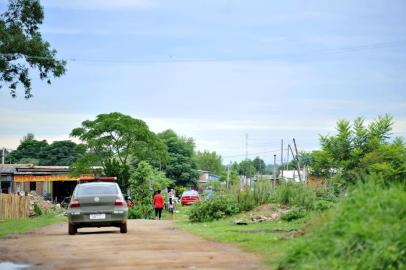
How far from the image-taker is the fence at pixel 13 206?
1597 inches

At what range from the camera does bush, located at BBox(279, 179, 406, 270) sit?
849 cm

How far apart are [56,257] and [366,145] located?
51713mm

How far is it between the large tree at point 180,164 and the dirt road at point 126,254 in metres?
85.4

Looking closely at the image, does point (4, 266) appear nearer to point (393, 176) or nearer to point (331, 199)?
point (393, 176)

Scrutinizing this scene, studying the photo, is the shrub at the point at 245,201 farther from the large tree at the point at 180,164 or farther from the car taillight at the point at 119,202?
the large tree at the point at 180,164

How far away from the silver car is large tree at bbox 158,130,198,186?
81.3m

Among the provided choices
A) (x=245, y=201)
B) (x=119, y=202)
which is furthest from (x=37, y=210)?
(x=119, y=202)

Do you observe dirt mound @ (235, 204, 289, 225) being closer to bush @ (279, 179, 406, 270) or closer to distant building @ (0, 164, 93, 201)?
bush @ (279, 179, 406, 270)

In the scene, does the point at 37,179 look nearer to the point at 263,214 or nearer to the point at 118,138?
the point at 118,138

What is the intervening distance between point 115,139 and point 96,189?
160 ft

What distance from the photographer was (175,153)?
105688mm

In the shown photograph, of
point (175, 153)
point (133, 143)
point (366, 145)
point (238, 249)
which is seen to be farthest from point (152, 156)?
point (238, 249)

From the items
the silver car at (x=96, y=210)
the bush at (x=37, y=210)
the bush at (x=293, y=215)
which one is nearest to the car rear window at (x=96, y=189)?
the silver car at (x=96, y=210)

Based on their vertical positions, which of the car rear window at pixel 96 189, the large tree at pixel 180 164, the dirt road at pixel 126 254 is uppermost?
the large tree at pixel 180 164
